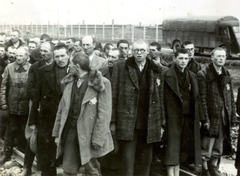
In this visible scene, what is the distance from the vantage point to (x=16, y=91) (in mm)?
5227

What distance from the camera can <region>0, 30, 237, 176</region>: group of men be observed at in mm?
3633

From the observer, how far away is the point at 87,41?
5.46 m

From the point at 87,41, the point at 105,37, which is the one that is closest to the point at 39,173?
the point at 87,41

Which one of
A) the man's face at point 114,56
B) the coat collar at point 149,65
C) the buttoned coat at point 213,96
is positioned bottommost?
the buttoned coat at point 213,96

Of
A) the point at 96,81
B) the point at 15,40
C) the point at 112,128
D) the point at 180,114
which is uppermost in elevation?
the point at 15,40

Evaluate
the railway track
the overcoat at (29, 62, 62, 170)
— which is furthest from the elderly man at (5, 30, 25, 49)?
the overcoat at (29, 62, 62, 170)

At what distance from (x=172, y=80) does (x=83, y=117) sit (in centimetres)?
147

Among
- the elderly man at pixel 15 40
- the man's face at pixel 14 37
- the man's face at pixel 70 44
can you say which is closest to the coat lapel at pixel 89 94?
the elderly man at pixel 15 40

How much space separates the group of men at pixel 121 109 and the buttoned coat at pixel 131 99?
0.01 metres

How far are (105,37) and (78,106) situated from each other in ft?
58.7

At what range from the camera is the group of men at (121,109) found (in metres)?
3.63

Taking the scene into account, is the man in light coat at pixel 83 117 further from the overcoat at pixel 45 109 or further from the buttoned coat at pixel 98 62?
the buttoned coat at pixel 98 62

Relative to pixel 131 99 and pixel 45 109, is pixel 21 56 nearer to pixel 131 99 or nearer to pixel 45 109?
pixel 45 109

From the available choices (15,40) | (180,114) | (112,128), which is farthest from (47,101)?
(15,40)
